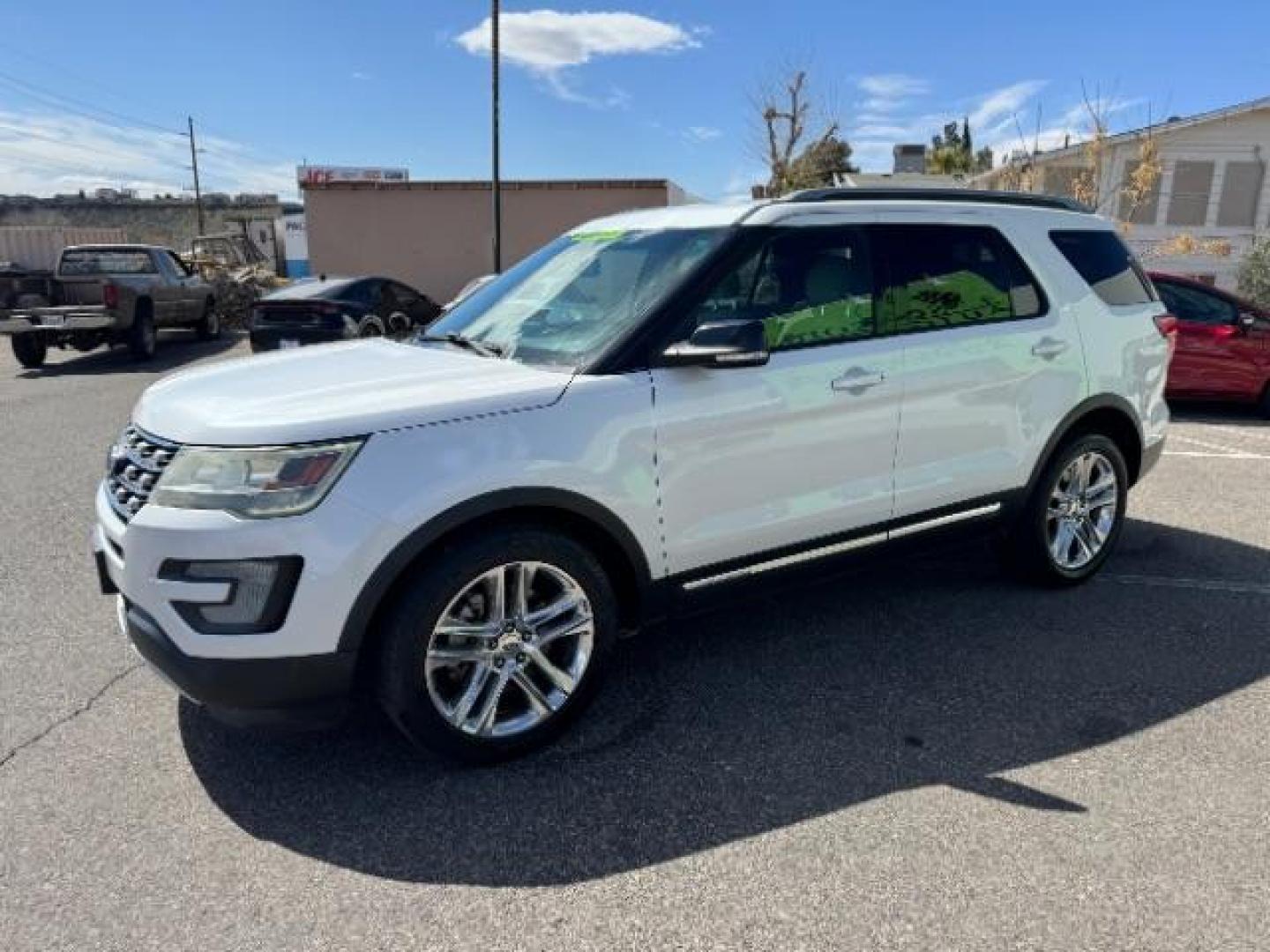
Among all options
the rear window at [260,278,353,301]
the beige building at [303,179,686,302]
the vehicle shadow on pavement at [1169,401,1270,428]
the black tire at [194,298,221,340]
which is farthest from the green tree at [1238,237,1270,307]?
the black tire at [194,298,221,340]

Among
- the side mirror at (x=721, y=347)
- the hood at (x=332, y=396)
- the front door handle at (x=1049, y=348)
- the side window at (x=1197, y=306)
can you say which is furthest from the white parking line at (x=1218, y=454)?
the hood at (x=332, y=396)

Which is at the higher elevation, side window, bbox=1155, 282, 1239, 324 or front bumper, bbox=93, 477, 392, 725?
side window, bbox=1155, 282, 1239, 324

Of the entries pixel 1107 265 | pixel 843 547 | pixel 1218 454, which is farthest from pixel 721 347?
pixel 1218 454

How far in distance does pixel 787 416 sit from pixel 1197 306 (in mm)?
8472

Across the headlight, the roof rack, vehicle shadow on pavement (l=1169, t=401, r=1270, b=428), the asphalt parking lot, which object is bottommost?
the asphalt parking lot

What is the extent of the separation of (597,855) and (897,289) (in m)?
2.51

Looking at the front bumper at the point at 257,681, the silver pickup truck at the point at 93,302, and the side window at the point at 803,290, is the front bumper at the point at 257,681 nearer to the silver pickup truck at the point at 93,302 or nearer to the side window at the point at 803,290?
the side window at the point at 803,290

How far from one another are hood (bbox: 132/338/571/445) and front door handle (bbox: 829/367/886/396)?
1118 millimetres

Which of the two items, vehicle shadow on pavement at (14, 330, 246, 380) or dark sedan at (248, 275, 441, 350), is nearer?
dark sedan at (248, 275, 441, 350)

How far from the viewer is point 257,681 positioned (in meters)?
2.62

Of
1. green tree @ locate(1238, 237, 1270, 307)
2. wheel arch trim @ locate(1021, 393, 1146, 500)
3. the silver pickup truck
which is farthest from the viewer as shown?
green tree @ locate(1238, 237, 1270, 307)

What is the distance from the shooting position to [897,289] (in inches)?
148

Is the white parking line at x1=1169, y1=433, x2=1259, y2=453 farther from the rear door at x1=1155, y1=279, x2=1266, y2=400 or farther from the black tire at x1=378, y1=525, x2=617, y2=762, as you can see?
the black tire at x1=378, y1=525, x2=617, y2=762

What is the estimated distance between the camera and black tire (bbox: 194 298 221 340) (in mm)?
16703
